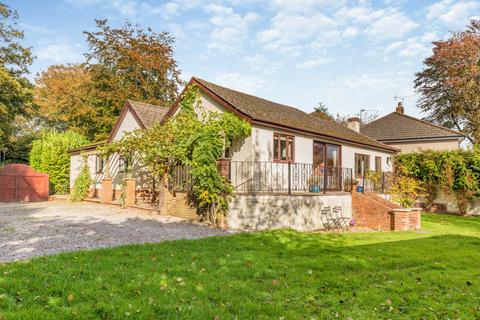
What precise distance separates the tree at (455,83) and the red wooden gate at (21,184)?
115 feet

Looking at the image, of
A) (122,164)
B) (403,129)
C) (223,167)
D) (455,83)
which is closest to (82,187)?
(122,164)

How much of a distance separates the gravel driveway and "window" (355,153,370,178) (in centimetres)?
1250

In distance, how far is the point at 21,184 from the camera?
72.5 ft

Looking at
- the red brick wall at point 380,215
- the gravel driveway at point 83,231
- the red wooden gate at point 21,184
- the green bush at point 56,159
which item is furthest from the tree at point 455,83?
the red wooden gate at point 21,184

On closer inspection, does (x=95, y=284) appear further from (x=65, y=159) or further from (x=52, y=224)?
(x=65, y=159)

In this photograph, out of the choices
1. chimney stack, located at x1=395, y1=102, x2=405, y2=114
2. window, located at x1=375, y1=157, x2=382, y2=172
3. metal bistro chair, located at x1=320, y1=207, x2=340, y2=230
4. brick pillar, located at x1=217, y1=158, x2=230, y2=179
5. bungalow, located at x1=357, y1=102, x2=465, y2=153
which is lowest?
metal bistro chair, located at x1=320, y1=207, x2=340, y2=230

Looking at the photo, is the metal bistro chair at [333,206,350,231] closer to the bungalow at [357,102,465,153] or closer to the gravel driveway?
the gravel driveway

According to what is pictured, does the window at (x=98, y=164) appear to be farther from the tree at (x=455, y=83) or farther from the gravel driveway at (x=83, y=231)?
the tree at (x=455, y=83)

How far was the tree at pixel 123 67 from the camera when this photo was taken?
2905 cm

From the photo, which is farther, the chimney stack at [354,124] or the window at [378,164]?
the chimney stack at [354,124]

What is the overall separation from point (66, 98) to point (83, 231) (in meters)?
30.9

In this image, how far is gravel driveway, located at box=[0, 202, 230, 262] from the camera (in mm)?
7797

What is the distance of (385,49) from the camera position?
52.4 feet

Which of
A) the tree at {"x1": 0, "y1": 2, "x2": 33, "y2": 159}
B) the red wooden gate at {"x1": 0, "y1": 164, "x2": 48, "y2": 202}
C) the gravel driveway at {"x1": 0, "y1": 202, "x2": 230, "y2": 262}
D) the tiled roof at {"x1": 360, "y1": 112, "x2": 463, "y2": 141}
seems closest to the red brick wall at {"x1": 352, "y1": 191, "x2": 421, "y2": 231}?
the gravel driveway at {"x1": 0, "y1": 202, "x2": 230, "y2": 262}
